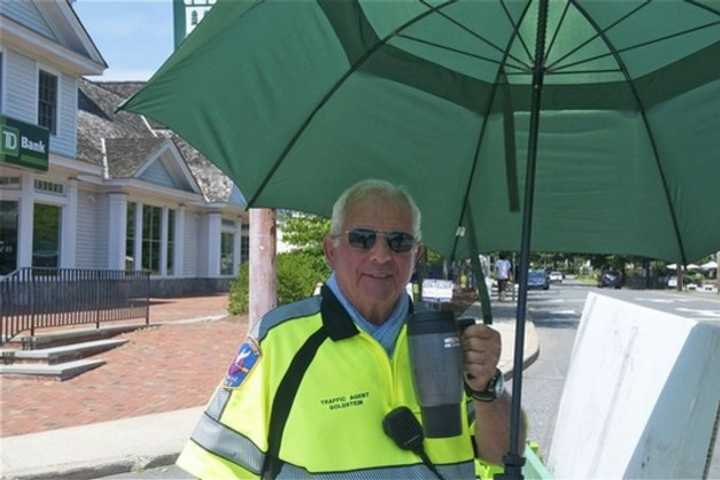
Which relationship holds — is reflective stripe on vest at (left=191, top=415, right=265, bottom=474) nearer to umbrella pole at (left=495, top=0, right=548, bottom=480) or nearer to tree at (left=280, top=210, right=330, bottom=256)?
umbrella pole at (left=495, top=0, right=548, bottom=480)

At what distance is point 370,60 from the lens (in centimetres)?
250

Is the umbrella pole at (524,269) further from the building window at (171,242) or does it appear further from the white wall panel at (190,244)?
the white wall panel at (190,244)

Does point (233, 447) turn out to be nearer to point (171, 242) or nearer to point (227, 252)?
point (171, 242)

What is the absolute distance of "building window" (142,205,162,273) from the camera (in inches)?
953

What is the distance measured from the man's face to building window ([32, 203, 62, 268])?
700 inches

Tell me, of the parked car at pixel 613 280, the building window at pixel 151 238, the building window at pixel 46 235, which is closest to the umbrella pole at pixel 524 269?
the building window at pixel 46 235

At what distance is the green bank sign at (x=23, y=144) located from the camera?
610 inches

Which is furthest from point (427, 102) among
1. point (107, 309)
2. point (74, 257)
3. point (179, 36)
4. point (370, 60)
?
point (74, 257)

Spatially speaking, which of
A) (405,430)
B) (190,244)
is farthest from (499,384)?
(190,244)

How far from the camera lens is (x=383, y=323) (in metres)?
2.20

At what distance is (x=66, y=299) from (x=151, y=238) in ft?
38.4

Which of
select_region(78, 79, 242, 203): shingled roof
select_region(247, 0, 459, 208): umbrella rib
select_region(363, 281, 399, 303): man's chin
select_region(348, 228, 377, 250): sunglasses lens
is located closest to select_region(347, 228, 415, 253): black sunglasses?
select_region(348, 228, 377, 250): sunglasses lens

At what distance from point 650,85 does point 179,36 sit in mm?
3666

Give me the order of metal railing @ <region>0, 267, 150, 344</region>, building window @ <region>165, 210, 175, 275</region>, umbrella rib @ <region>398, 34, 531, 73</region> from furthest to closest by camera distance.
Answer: building window @ <region>165, 210, 175, 275</region>, metal railing @ <region>0, 267, 150, 344</region>, umbrella rib @ <region>398, 34, 531, 73</region>
